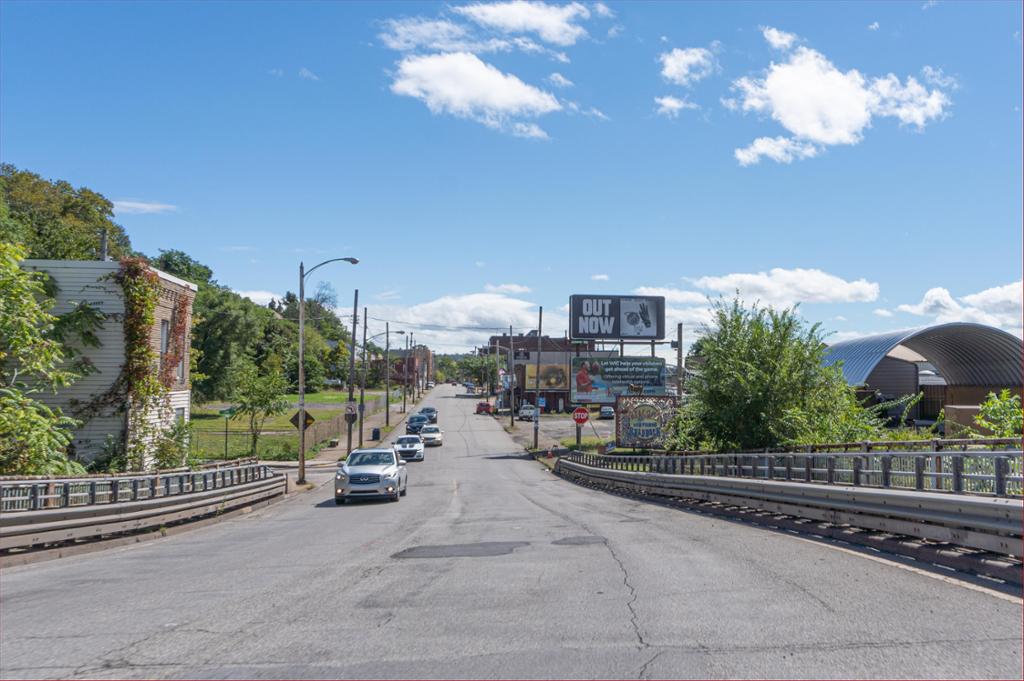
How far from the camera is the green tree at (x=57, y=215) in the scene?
5781 cm

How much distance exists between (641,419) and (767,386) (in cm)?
2477

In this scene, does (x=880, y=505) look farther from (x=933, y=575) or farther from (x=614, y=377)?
(x=614, y=377)

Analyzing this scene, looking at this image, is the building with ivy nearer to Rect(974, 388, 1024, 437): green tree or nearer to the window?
the window

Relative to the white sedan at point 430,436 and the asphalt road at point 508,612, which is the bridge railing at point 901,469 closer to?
the asphalt road at point 508,612

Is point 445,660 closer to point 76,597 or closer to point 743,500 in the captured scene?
point 76,597

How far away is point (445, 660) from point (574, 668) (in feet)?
3.32

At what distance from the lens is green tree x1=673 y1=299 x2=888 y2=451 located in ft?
87.4

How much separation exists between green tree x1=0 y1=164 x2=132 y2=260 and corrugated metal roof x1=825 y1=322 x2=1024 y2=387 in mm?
56253

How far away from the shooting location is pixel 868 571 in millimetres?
8781

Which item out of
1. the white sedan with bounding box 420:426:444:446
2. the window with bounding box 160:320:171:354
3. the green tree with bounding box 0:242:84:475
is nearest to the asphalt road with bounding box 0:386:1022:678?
the green tree with bounding box 0:242:84:475

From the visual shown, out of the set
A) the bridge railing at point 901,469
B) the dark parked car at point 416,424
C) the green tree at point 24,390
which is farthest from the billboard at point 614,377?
the green tree at point 24,390

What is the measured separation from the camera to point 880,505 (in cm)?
1074

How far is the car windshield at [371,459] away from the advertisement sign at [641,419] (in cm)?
2821

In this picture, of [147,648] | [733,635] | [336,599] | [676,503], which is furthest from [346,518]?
[733,635]
